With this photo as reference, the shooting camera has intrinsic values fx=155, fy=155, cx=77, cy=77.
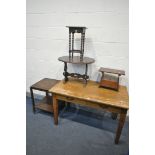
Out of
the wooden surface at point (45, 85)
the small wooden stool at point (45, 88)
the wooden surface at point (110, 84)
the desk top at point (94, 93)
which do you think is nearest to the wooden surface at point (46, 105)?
the small wooden stool at point (45, 88)

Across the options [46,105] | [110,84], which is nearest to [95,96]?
[110,84]

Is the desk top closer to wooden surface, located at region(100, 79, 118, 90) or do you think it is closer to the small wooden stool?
wooden surface, located at region(100, 79, 118, 90)

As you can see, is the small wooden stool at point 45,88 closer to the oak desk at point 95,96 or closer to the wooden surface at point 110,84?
the oak desk at point 95,96

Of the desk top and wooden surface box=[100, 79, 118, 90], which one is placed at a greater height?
wooden surface box=[100, 79, 118, 90]

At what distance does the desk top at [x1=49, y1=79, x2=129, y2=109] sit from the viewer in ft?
5.83

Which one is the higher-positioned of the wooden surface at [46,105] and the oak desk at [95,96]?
the oak desk at [95,96]

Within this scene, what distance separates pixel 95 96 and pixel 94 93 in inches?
3.3

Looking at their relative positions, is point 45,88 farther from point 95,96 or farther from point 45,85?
point 95,96

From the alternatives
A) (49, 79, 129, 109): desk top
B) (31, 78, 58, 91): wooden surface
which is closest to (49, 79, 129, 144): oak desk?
(49, 79, 129, 109): desk top

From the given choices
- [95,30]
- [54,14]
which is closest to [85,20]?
[95,30]

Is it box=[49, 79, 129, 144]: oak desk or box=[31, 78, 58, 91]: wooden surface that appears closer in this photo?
box=[49, 79, 129, 144]: oak desk

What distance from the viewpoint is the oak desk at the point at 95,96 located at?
5.78 feet

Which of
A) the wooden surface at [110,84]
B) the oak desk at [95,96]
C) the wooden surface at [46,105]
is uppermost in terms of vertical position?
the wooden surface at [110,84]

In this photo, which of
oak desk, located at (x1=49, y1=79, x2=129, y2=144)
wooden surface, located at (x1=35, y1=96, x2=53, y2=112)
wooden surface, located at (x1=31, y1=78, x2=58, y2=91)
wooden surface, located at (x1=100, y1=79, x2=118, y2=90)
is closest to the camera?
oak desk, located at (x1=49, y1=79, x2=129, y2=144)
